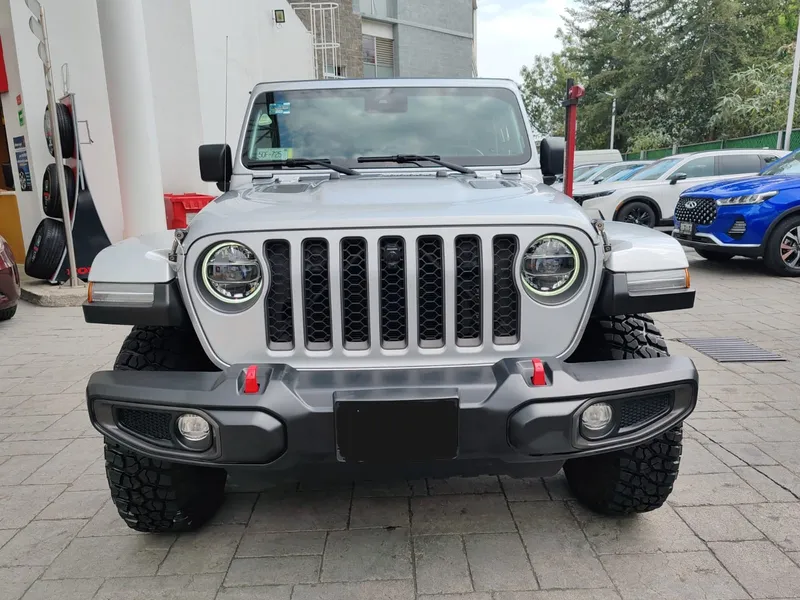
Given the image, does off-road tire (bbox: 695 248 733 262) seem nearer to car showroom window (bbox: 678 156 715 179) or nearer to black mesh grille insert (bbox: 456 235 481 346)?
car showroom window (bbox: 678 156 715 179)

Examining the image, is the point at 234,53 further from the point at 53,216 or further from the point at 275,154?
the point at 275,154

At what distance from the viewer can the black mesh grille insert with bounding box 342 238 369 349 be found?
7.14 ft

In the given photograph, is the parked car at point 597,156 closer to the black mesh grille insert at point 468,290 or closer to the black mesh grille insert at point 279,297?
the black mesh grille insert at point 468,290

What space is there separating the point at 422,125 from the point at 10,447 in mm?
A: 2951

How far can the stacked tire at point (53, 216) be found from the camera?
7.85 meters

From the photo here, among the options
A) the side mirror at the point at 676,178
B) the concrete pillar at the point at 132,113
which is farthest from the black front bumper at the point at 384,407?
the side mirror at the point at 676,178

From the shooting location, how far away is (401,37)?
2877 cm

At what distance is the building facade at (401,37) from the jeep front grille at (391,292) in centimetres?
2325

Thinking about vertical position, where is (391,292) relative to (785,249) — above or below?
above

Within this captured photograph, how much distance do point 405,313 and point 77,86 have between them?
808 centimetres

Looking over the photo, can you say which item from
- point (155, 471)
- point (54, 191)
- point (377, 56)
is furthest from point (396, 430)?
point (377, 56)

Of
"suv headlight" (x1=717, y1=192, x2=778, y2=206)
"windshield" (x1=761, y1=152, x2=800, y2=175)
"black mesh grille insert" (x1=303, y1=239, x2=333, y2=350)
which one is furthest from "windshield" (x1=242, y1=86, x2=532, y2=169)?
"windshield" (x1=761, y1=152, x2=800, y2=175)

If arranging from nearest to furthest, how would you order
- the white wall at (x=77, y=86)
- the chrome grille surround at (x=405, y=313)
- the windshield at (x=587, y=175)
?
the chrome grille surround at (x=405, y=313) → the white wall at (x=77, y=86) → the windshield at (x=587, y=175)

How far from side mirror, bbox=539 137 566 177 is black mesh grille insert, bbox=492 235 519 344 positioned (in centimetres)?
143
